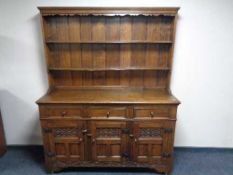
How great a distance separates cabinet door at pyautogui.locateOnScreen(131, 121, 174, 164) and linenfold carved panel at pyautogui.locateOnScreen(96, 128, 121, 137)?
6.7 inches

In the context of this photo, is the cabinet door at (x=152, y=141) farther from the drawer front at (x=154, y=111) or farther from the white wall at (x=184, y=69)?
the white wall at (x=184, y=69)

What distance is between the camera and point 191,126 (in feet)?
8.61

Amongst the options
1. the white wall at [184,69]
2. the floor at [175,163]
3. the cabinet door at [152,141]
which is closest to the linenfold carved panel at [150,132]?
the cabinet door at [152,141]

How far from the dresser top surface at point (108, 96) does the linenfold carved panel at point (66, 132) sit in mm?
321

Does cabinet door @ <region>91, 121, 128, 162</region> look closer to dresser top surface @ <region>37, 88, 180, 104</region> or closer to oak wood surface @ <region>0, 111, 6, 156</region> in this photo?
dresser top surface @ <region>37, 88, 180, 104</region>

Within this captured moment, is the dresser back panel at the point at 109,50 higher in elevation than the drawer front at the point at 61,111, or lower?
higher

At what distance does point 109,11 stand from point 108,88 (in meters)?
0.91

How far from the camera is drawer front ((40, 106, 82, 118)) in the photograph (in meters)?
2.06

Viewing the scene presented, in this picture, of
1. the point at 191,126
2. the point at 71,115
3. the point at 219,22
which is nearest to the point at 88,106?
the point at 71,115

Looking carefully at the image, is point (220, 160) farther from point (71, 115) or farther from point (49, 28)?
point (49, 28)

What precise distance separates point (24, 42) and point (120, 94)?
1359 millimetres

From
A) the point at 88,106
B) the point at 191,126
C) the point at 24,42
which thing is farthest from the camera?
the point at 191,126

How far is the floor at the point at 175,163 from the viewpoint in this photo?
2.29m

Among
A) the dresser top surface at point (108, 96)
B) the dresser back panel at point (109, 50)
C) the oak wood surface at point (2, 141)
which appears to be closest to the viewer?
the dresser top surface at point (108, 96)
